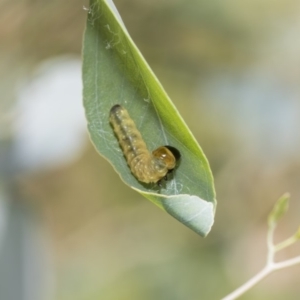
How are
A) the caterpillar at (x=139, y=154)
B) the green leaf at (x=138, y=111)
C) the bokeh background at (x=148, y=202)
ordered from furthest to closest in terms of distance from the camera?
the bokeh background at (x=148, y=202) → the caterpillar at (x=139, y=154) → the green leaf at (x=138, y=111)

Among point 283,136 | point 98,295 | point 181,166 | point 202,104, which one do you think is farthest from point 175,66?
point 181,166

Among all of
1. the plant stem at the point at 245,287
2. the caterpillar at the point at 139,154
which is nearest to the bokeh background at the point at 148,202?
the caterpillar at the point at 139,154

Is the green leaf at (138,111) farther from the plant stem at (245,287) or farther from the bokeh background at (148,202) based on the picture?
the bokeh background at (148,202)

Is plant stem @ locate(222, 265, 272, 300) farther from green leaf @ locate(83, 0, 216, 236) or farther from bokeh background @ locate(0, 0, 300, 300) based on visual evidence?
bokeh background @ locate(0, 0, 300, 300)

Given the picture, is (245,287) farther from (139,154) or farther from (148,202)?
(148,202)

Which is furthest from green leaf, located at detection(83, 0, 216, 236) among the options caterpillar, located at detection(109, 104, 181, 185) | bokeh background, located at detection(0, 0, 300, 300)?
bokeh background, located at detection(0, 0, 300, 300)

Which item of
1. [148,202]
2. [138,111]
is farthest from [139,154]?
[148,202]
